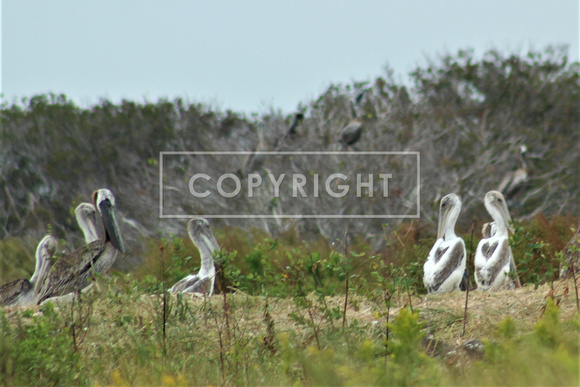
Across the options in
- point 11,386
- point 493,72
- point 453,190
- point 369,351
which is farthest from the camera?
point 493,72

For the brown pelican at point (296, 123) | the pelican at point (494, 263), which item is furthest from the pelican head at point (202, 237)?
the brown pelican at point (296, 123)

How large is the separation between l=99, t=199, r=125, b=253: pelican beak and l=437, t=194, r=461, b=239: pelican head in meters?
3.52

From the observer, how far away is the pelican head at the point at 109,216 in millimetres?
8568

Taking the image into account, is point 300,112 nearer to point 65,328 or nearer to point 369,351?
point 65,328

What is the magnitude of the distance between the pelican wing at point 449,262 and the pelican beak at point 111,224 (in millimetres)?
3255

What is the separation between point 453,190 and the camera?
60.0ft

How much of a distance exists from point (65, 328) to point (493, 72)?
2178 cm

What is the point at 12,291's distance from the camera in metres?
8.40

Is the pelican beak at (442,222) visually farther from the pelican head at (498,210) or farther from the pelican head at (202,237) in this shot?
the pelican head at (202,237)

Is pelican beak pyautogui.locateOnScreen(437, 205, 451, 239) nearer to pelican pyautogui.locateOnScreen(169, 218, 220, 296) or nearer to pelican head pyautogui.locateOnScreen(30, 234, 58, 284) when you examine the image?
pelican pyautogui.locateOnScreen(169, 218, 220, 296)

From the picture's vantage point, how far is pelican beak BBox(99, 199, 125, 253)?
855cm

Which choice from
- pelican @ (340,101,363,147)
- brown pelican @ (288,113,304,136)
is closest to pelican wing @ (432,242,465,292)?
pelican @ (340,101,363,147)

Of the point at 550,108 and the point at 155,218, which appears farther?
the point at 550,108

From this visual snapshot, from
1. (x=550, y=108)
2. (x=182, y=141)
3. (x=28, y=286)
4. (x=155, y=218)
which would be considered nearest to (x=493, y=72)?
(x=550, y=108)
